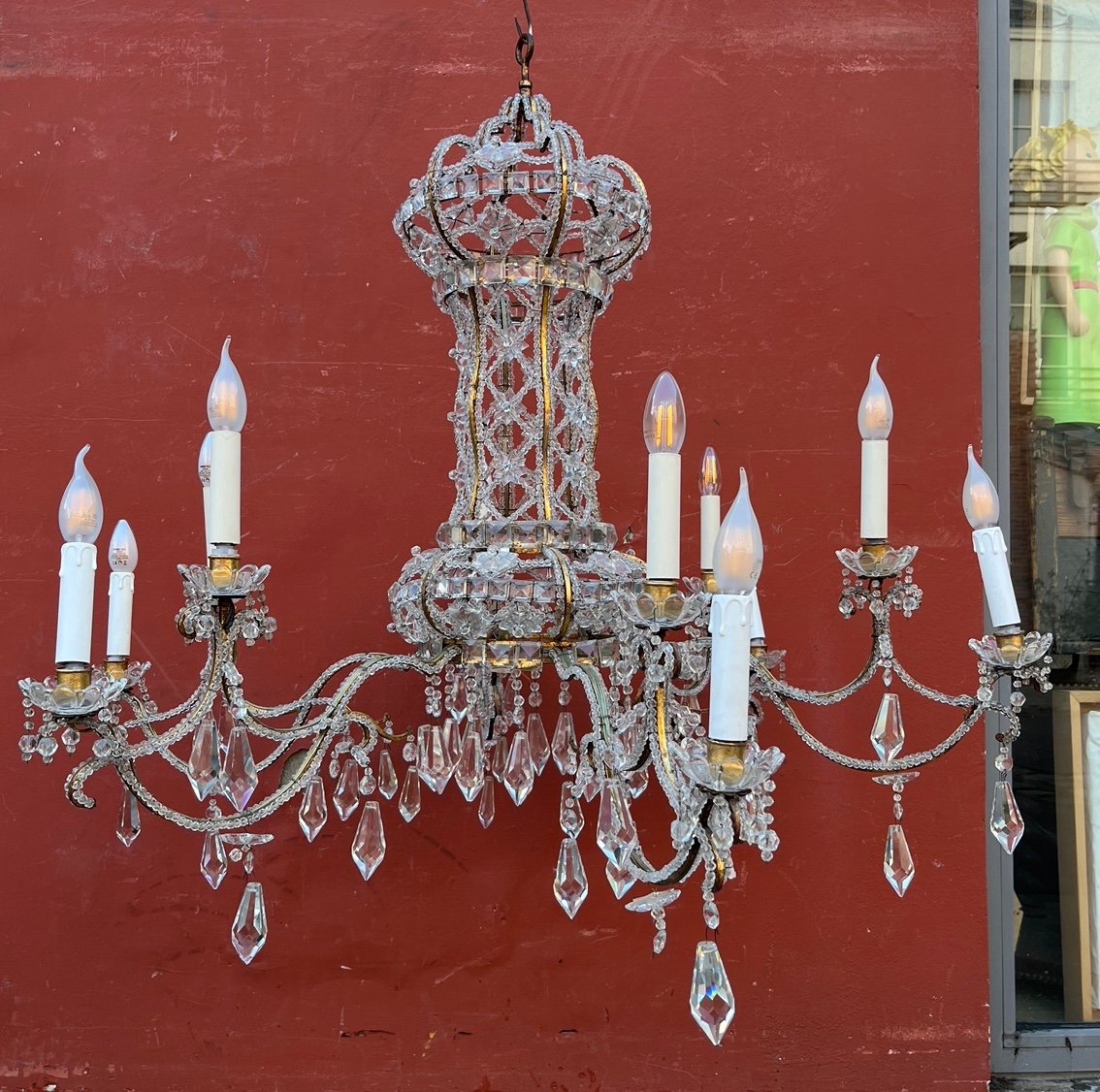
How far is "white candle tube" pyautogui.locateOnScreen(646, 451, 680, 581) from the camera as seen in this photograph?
924 mm

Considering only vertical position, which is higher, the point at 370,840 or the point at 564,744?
the point at 564,744

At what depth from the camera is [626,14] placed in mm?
2098

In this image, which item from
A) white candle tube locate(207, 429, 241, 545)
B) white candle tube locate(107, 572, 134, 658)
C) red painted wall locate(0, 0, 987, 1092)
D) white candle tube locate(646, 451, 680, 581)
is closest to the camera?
white candle tube locate(646, 451, 680, 581)

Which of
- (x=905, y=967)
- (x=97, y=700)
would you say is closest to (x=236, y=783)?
(x=97, y=700)

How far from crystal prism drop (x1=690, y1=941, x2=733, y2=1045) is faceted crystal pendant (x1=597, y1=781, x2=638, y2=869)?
0.19 metres

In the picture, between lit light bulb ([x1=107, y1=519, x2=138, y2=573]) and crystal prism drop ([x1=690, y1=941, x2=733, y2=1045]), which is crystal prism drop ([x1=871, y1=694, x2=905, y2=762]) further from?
lit light bulb ([x1=107, y1=519, x2=138, y2=573])

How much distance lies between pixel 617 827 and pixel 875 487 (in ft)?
1.62

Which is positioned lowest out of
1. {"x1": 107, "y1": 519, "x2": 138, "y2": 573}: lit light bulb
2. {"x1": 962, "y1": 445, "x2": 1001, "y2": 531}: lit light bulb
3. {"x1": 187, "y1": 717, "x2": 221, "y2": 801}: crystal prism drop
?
{"x1": 187, "y1": 717, "x2": 221, "y2": 801}: crystal prism drop

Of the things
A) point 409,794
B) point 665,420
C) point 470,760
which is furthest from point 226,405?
point 409,794

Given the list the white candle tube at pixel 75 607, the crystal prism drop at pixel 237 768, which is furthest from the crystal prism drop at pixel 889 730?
the white candle tube at pixel 75 607

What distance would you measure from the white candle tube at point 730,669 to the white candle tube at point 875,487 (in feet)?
1.60

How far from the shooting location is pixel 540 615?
3.82 ft

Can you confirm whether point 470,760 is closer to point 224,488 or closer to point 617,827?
point 617,827

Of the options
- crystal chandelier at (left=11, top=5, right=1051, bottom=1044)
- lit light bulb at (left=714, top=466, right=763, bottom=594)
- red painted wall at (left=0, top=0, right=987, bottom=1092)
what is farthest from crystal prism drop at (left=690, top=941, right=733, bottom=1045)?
red painted wall at (left=0, top=0, right=987, bottom=1092)
